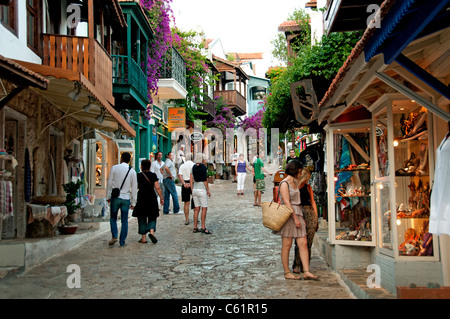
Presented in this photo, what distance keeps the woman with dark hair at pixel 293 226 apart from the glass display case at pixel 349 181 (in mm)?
812

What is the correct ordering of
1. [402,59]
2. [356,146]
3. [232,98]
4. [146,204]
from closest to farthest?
[402,59]
[356,146]
[146,204]
[232,98]

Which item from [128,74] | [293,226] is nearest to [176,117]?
[128,74]

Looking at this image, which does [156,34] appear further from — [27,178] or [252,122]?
[252,122]

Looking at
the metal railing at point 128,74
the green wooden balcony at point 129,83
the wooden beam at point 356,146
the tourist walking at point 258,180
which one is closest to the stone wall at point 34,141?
the green wooden balcony at point 129,83

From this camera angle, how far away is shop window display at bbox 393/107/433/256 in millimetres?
5871

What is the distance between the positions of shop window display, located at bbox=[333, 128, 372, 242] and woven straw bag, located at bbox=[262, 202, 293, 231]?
50.7 inches

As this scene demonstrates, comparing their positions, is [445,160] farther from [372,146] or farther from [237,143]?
[237,143]

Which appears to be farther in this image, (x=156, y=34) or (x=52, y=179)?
(x=156, y=34)

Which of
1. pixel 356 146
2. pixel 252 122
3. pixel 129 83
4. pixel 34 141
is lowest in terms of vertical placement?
pixel 356 146

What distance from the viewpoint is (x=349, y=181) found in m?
7.89

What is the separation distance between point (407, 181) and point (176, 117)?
70.0ft

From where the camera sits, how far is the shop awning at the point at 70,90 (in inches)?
300

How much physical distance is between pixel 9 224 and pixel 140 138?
1364cm
